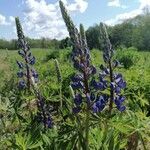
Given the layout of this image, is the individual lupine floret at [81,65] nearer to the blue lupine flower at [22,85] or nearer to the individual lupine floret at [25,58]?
the individual lupine floret at [25,58]

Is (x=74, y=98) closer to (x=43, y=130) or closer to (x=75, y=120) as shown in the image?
(x=75, y=120)

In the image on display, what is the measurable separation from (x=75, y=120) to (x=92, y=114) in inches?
9.2

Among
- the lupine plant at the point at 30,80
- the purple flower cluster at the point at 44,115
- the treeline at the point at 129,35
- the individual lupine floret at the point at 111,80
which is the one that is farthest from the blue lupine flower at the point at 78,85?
the treeline at the point at 129,35

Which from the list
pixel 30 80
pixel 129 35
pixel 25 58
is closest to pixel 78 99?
pixel 30 80

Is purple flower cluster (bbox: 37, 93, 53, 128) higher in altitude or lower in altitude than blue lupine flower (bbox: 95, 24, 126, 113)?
lower

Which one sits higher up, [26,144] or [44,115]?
[44,115]

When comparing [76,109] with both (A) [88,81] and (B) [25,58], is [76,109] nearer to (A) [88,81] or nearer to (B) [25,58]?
(A) [88,81]

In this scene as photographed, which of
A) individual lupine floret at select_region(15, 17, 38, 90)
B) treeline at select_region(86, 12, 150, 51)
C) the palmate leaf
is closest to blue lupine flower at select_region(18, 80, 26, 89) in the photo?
individual lupine floret at select_region(15, 17, 38, 90)

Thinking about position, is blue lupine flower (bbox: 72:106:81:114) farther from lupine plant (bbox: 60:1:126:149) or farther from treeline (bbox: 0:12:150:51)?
treeline (bbox: 0:12:150:51)

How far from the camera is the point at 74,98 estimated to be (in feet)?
10.5

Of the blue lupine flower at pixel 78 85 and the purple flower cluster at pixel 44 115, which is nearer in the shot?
the blue lupine flower at pixel 78 85

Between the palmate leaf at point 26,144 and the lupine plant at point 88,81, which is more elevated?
the lupine plant at point 88,81

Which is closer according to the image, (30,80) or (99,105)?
(99,105)

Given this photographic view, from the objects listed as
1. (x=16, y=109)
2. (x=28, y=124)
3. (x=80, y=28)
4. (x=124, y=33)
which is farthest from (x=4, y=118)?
(x=124, y=33)
